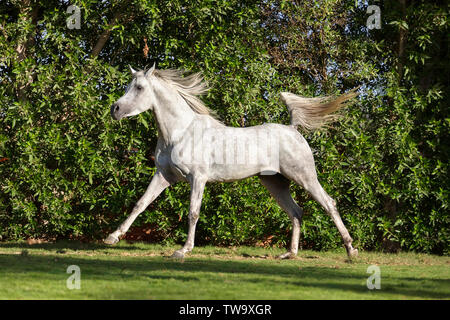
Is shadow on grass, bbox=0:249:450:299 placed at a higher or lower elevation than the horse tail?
lower

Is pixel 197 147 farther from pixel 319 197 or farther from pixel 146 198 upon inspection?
pixel 319 197

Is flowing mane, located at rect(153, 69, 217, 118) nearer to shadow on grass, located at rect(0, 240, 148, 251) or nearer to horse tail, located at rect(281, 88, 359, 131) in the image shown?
horse tail, located at rect(281, 88, 359, 131)

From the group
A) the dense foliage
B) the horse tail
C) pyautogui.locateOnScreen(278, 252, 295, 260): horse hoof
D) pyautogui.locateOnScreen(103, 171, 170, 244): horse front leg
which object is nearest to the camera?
pyautogui.locateOnScreen(103, 171, 170, 244): horse front leg

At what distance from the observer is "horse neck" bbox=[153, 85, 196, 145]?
8.12 m

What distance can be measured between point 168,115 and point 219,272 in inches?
101

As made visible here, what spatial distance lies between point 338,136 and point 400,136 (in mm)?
994

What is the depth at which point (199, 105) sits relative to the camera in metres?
8.60

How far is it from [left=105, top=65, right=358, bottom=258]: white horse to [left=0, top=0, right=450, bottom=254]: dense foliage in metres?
1.39

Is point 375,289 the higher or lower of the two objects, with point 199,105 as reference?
lower

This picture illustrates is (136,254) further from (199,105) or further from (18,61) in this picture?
(18,61)

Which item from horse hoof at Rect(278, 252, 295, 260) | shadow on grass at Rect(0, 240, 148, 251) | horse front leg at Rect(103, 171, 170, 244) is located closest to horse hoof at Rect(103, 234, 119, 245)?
horse front leg at Rect(103, 171, 170, 244)

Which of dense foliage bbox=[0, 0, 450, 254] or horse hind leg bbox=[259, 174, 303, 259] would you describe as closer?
horse hind leg bbox=[259, 174, 303, 259]

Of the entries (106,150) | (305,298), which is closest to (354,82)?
(106,150)

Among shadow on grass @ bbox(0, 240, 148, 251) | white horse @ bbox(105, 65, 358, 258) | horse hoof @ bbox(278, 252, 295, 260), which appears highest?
white horse @ bbox(105, 65, 358, 258)
